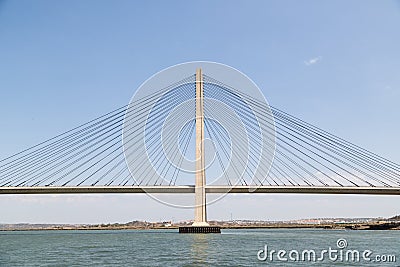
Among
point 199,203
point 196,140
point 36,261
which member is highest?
point 196,140

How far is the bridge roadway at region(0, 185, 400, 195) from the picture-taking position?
36.6 metres

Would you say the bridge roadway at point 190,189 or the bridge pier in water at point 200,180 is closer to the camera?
the bridge pier in water at point 200,180

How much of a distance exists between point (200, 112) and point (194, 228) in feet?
27.8

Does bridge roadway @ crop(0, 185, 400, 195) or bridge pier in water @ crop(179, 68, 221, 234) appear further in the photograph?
bridge roadway @ crop(0, 185, 400, 195)

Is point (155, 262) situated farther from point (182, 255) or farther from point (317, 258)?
point (317, 258)

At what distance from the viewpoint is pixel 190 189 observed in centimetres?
3694

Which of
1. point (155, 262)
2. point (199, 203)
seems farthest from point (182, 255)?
point (199, 203)

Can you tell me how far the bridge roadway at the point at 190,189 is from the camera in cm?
3656

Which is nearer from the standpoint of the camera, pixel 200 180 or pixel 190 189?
pixel 200 180

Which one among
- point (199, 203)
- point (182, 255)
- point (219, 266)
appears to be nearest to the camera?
point (219, 266)

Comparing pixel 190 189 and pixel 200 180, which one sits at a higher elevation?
pixel 200 180

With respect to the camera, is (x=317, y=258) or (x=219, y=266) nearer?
(x=219, y=266)

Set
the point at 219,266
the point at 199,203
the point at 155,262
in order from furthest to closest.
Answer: the point at 199,203 < the point at 155,262 < the point at 219,266

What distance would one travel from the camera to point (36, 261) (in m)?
17.2
